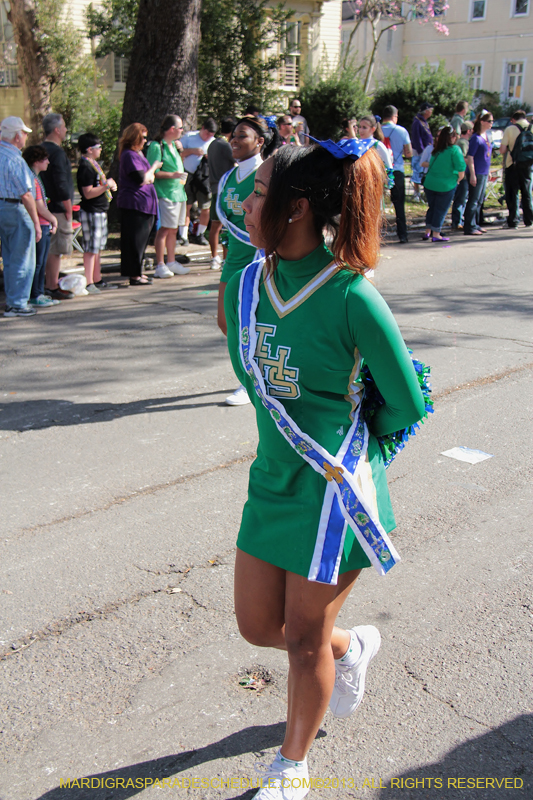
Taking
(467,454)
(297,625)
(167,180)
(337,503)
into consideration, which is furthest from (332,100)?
(297,625)

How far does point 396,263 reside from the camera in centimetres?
1155

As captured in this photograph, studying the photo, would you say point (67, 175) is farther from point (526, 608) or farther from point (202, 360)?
point (526, 608)

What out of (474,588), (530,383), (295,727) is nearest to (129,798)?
(295,727)

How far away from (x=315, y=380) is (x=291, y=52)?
26.2 metres

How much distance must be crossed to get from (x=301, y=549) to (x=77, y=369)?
5131 mm

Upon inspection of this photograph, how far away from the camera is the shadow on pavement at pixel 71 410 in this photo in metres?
5.58

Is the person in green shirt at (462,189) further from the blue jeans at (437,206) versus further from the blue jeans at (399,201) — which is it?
the blue jeans at (399,201)

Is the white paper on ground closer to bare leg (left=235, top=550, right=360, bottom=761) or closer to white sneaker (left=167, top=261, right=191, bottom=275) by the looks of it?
bare leg (left=235, top=550, right=360, bottom=761)

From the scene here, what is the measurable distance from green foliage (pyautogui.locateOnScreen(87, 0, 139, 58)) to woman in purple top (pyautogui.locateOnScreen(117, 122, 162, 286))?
12.6 m

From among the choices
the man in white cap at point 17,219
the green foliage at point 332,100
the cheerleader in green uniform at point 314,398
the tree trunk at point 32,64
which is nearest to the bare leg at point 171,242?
the man in white cap at point 17,219

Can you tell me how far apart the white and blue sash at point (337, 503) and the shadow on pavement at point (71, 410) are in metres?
3.76

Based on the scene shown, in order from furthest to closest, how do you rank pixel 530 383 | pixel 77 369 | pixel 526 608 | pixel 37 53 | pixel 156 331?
1. pixel 37 53
2. pixel 156 331
3. pixel 77 369
4. pixel 530 383
5. pixel 526 608

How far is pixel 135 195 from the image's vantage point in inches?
392

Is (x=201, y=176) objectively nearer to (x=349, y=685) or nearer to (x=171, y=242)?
(x=171, y=242)
